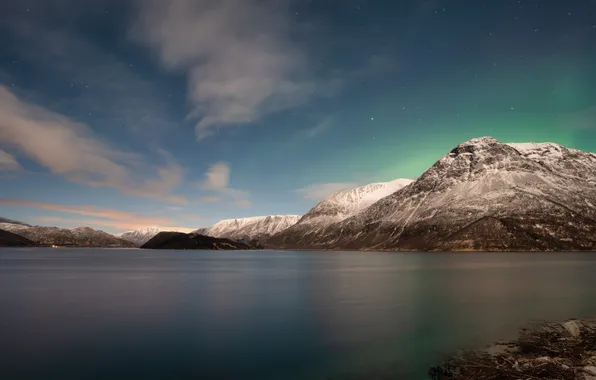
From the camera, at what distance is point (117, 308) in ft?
164

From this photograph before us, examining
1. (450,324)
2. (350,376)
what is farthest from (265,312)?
(350,376)

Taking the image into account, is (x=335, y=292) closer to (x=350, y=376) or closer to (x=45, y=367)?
(x=350, y=376)

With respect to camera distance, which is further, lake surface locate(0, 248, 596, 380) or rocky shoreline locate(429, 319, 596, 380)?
lake surface locate(0, 248, 596, 380)

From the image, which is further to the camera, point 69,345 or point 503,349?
point 69,345

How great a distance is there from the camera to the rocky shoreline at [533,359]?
70.7 feet

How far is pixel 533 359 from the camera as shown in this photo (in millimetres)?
24453

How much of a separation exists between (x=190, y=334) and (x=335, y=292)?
3724cm

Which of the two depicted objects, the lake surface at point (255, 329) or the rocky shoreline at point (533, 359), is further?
the lake surface at point (255, 329)

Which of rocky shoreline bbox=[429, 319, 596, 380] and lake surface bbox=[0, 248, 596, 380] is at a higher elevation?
rocky shoreline bbox=[429, 319, 596, 380]

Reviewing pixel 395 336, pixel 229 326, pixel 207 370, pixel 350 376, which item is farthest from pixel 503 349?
pixel 229 326

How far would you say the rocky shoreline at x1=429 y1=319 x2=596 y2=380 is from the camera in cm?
2155

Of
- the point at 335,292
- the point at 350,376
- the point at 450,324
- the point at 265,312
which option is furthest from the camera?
the point at 335,292

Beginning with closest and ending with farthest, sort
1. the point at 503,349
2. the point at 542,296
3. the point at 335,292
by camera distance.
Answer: the point at 503,349
the point at 542,296
the point at 335,292

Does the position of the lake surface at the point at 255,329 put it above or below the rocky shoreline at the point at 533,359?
below
